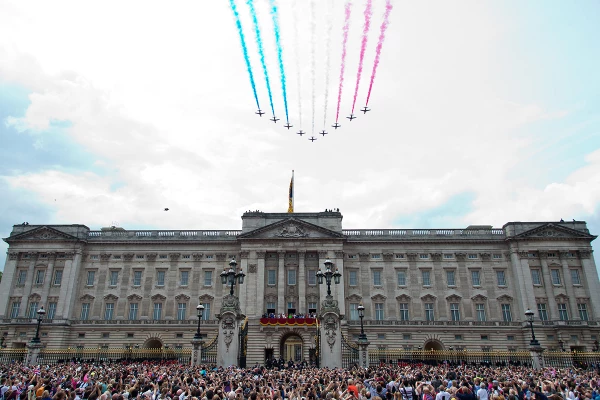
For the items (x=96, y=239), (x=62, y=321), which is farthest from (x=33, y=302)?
(x=96, y=239)

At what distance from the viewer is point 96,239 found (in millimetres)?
63469

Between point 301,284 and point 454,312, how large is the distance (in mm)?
20418

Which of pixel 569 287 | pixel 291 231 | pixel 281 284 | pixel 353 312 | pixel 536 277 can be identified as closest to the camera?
pixel 569 287

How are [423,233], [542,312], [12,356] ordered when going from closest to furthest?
1. [12,356]
2. [542,312]
3. [423,233]

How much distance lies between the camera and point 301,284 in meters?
59.0

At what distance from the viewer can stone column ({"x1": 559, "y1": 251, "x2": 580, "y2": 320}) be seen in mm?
56750

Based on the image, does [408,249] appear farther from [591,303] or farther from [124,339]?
[124,339]

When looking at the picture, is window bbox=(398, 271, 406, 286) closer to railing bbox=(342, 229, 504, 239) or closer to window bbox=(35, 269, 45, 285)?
railing bbox=(342, 229, 504, 239)

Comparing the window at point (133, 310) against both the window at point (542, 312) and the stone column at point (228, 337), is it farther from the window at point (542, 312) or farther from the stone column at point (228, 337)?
the window at point (542, 312)

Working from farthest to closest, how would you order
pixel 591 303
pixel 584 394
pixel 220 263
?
pixel 220 263 → pixel 591 303 → pixel 584 394

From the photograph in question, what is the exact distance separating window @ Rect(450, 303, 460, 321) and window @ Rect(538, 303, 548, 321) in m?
9.94

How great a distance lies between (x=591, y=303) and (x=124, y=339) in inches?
2373

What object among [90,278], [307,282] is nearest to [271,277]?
[307,282]

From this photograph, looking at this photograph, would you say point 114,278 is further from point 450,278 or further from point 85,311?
point 450,278
